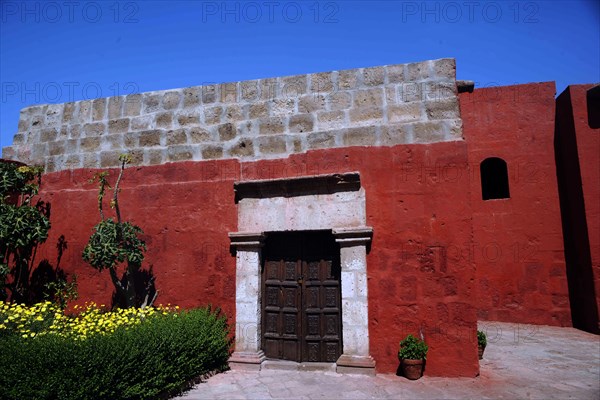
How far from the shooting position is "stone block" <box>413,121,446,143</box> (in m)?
5.59

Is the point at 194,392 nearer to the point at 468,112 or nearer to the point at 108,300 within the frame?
the point at 108,300

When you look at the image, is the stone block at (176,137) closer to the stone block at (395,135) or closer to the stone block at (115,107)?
the stone block at (115,107)

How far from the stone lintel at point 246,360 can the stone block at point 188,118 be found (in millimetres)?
3585

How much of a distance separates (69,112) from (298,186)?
4.42 metres

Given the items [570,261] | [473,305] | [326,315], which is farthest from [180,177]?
[570,261]

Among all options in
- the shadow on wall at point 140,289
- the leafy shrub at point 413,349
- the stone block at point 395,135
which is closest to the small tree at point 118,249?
the shadow on wall at point 140,289

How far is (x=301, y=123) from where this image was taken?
20.2 feet

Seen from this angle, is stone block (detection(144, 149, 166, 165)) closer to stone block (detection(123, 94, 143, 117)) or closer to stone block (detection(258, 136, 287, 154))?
stone block (detection(123, 94, 143, 117))

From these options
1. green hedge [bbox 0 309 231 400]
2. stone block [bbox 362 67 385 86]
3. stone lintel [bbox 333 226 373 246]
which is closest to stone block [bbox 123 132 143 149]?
green hedge [bbox 0 309 231 400]

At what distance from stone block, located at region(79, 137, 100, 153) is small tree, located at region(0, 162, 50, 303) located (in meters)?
0.86

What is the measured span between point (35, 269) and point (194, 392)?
407 centimetres

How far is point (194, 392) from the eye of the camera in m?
4.74

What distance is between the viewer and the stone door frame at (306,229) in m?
5.50

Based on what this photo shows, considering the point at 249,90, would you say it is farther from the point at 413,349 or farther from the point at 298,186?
the point at 413,349
